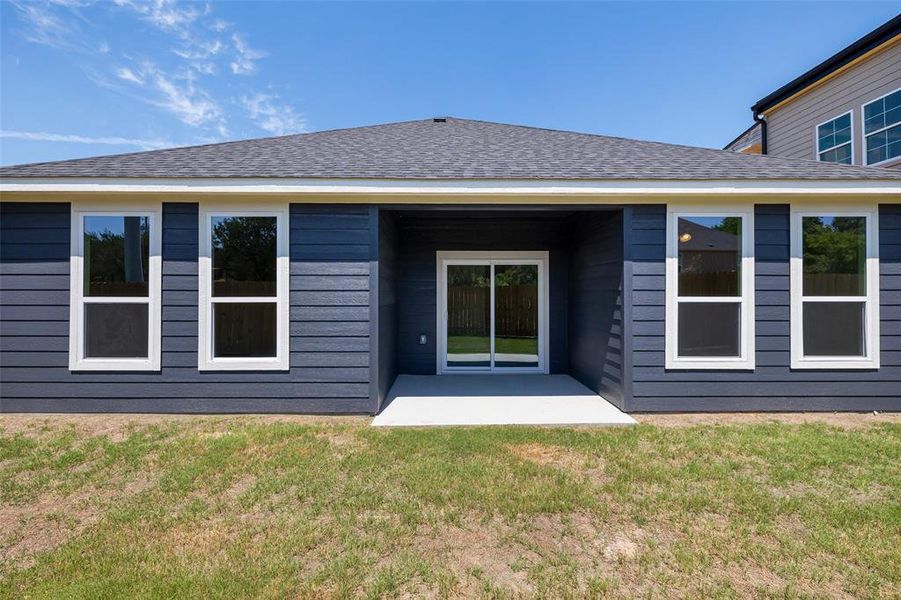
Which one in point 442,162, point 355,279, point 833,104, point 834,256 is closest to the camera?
point 355,279

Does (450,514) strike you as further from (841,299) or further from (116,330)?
(841,299)

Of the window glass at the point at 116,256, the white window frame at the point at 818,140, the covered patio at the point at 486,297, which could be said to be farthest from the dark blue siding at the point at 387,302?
the white window frame at the point at 818,140

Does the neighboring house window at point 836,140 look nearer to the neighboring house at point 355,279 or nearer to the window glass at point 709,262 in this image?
the neighboring house at point 355,279

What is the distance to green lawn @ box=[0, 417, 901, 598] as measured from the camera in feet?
6.77

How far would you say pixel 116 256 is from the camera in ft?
16.3

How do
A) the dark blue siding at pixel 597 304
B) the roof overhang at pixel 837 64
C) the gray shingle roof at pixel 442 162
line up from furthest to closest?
1. the roof overhang at pixel 837 64
2. the dark blue siding at pixel 597 304
3. the gray shingle roof at pixel 442 162

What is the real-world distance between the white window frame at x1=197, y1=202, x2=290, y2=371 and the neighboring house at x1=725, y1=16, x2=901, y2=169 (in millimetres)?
10346

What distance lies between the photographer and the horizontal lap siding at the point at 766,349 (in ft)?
16.5

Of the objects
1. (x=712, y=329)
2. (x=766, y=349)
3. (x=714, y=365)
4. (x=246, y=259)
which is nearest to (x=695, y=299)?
(x=712, y=329)

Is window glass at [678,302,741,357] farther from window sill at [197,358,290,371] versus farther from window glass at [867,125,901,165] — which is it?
window glass at [867,125,901,165]

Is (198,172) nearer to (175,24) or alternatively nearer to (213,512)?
(213,512)

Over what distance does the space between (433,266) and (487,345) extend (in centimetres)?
173

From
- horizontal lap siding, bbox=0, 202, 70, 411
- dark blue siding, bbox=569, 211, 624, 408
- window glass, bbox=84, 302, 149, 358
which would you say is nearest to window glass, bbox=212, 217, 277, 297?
window glass, bbox=84, 302, 149, 358

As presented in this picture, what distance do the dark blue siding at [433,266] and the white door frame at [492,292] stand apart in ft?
0.30
